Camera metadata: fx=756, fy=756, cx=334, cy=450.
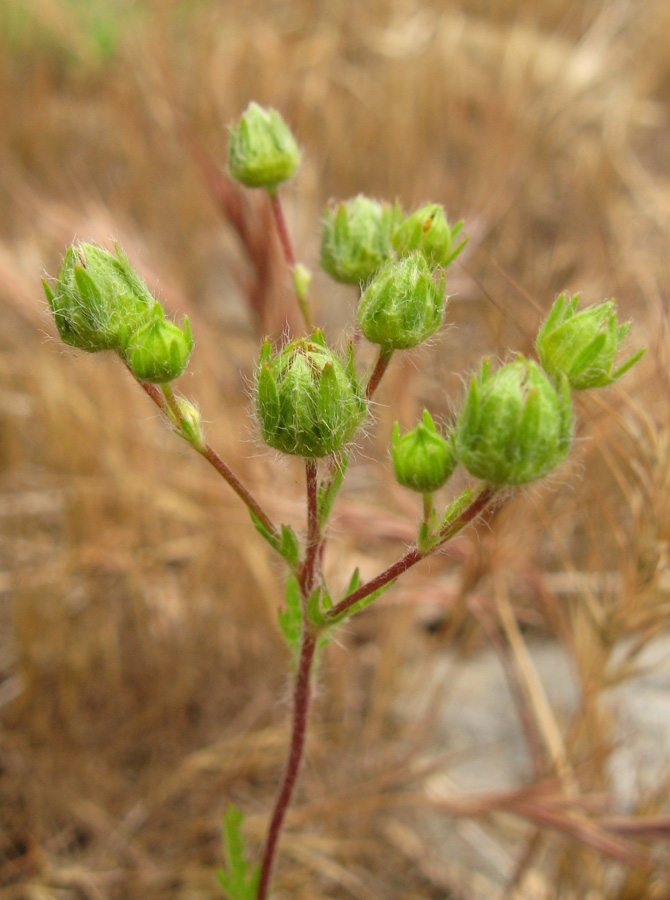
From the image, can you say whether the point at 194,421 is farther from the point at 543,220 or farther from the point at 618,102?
the point at 618,102

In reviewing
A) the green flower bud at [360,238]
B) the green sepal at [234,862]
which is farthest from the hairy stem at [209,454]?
the green sepal at [234,862]

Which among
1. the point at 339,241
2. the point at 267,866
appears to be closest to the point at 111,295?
the point at 339,241

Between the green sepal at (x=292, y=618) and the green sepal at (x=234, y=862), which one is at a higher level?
the green sepal at (x=292, y=618)

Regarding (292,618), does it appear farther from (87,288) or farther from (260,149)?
(260,149)

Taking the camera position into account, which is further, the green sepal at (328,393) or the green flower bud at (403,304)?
the green flower bud at (403,304)

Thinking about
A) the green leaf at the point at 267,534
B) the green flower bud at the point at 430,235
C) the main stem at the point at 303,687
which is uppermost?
the green flower bud at the point at 430,235

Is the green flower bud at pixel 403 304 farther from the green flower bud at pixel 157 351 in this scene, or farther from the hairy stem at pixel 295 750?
the hairy stem at pixel 295 750

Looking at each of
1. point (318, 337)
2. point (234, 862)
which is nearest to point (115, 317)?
point (318, 337)
